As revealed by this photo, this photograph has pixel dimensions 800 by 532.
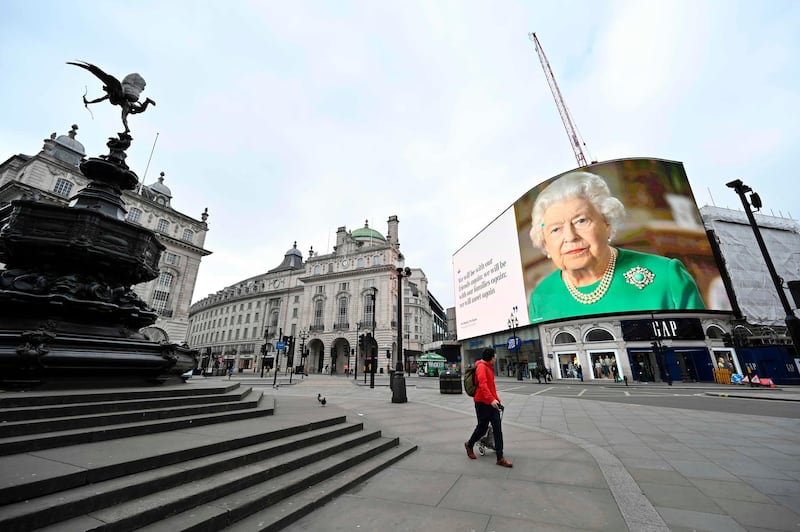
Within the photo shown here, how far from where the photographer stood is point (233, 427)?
192 inches

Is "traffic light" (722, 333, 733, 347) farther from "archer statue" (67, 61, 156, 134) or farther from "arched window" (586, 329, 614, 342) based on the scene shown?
"archer statue" (67, 61, 156, 134)

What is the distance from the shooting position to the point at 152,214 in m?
37.6

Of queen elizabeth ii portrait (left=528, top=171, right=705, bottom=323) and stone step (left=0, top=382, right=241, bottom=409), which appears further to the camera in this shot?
queen elizabeth ii portrait (left=528, top=171, right=705, bottom=323)

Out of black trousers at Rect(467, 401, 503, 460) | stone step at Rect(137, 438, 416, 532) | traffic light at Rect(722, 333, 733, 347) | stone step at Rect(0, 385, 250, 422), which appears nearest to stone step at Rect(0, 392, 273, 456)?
stone step at Rect(0, 385, 250, 422)

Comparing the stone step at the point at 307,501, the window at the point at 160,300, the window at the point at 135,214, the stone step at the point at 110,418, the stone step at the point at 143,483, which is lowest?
the stone step at the point at 307,501

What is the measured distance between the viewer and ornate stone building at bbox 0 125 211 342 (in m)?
30.1

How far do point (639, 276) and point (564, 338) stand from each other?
30.3ft

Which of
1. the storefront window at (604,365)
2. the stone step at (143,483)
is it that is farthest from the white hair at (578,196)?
the stone step at (143,483)

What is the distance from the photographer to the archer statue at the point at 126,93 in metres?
7.45

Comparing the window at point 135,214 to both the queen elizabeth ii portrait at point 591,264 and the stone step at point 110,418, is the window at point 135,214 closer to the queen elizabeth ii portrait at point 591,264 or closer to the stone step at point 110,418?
the stone step at point 110,418

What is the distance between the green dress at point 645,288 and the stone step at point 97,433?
33.7m

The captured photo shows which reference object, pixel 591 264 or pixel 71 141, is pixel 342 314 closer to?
pixel 591 264

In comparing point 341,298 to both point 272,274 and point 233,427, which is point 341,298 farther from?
point 233,427

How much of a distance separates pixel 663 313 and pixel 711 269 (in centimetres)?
689
